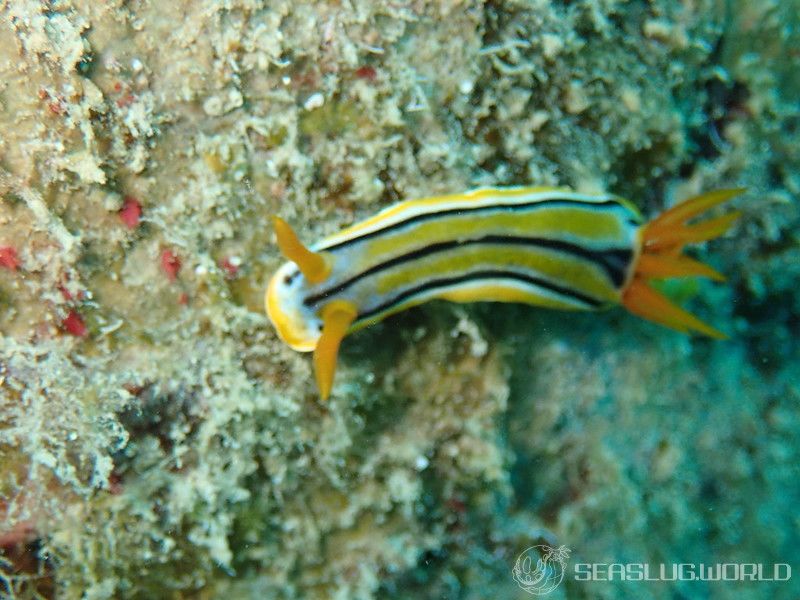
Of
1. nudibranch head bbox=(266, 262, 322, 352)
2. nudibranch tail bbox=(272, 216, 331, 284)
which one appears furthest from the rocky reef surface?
nudibranch tail bbox=(272, 216, 331, 284)

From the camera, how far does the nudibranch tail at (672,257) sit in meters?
2.94

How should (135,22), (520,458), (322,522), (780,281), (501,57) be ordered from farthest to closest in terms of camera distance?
(780,281)
(520,458)
(322,522)
(501,57)
(135,22)

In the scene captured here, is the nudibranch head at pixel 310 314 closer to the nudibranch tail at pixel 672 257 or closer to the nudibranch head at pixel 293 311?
the nudibranch head at pixel 293 311

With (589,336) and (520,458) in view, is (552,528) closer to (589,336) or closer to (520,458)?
(520,458)

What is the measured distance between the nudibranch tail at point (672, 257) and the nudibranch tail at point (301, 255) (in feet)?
5.10

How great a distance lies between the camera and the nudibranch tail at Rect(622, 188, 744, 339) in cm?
294

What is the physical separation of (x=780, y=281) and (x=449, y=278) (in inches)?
102

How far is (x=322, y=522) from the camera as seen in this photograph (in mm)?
3199

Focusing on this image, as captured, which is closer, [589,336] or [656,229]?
[656,229]

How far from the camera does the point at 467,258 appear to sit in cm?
278

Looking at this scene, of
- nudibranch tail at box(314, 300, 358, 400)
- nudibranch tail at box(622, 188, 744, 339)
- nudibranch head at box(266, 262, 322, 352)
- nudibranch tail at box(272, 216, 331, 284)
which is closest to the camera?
nudibranch tail at box(272, 216, 331, 284)

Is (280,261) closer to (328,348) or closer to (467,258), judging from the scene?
(328,348)

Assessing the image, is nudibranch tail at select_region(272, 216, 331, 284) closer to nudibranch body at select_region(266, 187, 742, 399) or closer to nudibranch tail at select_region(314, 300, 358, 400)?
nudibranch body at select_region(266, 187, 742, 399)

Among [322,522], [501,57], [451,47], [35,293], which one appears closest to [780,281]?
[501,57]
